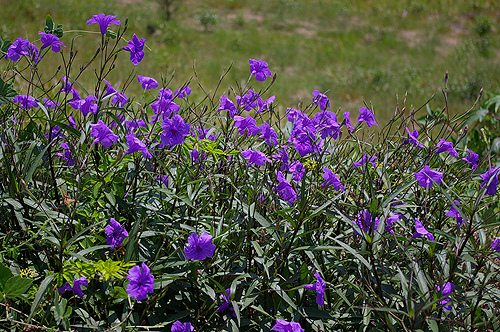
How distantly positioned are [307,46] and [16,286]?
34.5 ft

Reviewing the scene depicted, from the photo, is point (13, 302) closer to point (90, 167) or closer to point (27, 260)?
point (27, 260)

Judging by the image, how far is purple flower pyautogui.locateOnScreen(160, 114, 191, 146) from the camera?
4.07 ft

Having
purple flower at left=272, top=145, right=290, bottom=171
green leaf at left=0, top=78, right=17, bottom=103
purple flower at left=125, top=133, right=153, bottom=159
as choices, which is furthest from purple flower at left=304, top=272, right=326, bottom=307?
green leaf at left=0, top=78, right=17, bottom=103

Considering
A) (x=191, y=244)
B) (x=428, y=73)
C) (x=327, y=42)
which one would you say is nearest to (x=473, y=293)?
(x=191, y=244)

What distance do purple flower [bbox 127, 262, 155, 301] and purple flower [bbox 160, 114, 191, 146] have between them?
0.41 meters

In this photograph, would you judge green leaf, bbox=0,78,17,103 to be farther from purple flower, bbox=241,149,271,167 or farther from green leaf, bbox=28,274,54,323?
purple flower, bbox=241,149,271,167

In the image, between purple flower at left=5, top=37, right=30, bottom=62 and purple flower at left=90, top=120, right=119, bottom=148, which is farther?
purple flower at left=5, top=37, right=30, bottom=62

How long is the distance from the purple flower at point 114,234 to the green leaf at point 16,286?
24 cm

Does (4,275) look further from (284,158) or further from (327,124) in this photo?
(327,124)

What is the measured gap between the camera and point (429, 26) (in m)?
14.2

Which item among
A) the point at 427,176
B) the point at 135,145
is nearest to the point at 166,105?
the point at 135,145

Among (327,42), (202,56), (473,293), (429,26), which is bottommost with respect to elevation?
(473,293)

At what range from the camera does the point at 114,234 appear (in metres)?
1.24

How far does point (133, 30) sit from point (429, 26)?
1032 cm
